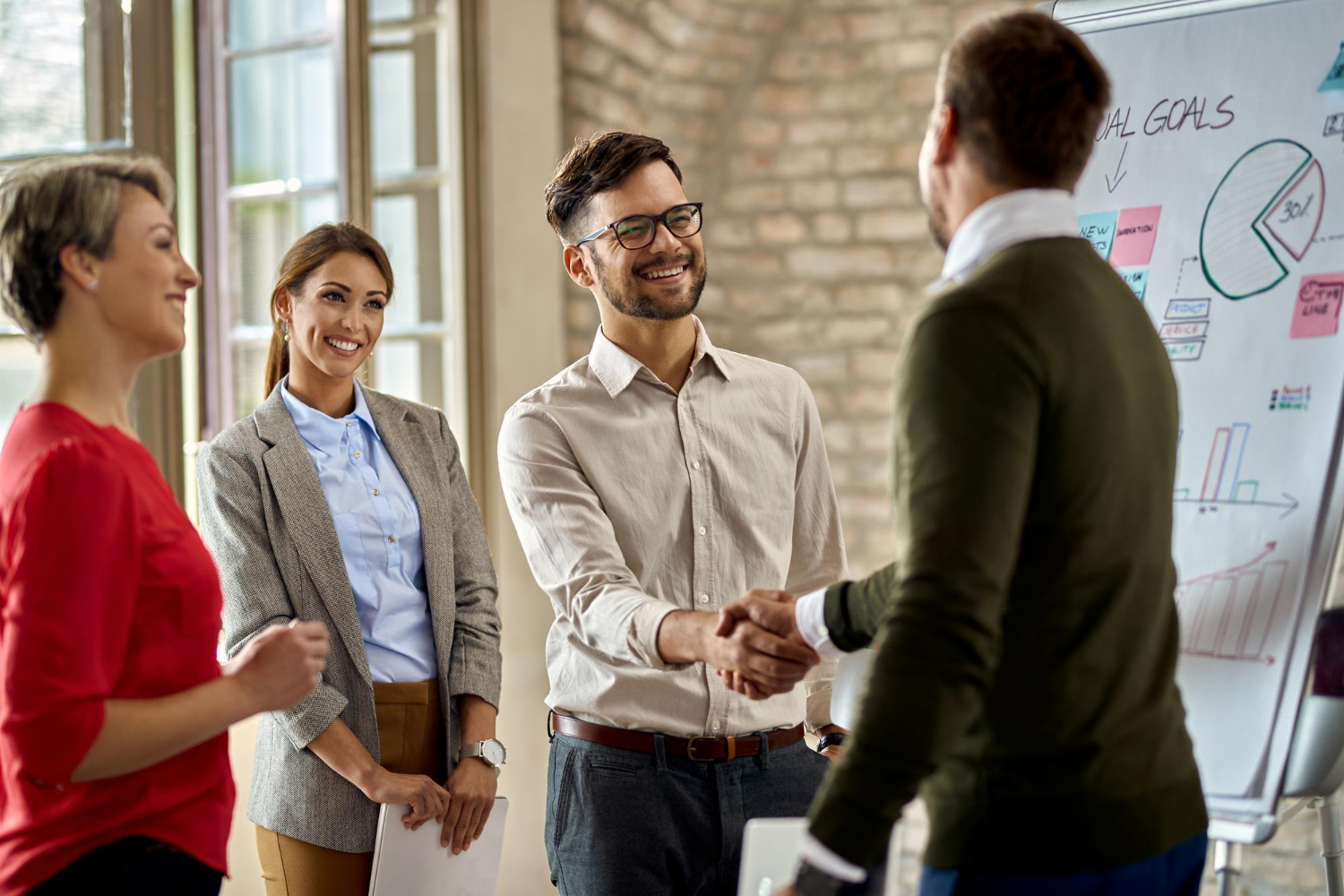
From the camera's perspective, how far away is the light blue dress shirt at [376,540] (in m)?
1.93

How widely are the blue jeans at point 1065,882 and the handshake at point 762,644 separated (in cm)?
43

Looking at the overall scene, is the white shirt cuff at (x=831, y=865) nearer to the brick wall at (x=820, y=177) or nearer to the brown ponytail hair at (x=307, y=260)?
the brown ponytail hair at (x=307, y=260)

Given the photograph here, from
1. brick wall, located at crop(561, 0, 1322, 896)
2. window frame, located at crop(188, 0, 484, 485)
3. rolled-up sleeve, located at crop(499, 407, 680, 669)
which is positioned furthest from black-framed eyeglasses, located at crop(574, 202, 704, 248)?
brick wall, located at crop(561, 0, 1322, 896)

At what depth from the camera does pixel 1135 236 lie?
1997 millimetres

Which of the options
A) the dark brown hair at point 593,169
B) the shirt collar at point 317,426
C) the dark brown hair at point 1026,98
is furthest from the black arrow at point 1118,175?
the shirt collar at point 317,426

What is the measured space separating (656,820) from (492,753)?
378 millimetres

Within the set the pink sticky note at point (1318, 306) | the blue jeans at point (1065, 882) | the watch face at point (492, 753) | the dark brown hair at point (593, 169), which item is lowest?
the watch face at point (492, 753)

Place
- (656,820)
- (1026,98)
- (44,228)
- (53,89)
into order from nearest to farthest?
(1026,98)
(44,228)
(656,820)
(53,89)

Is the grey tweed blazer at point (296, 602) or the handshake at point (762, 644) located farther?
the grey tweed blazer at point (296, 602)

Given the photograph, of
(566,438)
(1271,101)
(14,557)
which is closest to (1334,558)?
(1271,101)

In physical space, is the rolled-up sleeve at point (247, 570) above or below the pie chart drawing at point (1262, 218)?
below

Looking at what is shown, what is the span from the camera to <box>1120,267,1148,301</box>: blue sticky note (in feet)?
6.45

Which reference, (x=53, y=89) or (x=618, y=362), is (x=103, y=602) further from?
(x=53, y=89)

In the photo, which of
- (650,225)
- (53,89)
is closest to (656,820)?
(650,225)
